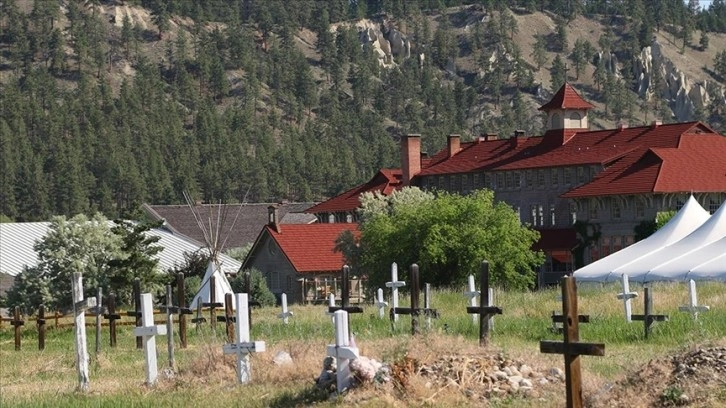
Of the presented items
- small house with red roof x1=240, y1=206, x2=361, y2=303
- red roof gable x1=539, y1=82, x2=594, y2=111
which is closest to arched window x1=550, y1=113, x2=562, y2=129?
red roof gable x1=539, y1=82, x2=594, y2=111

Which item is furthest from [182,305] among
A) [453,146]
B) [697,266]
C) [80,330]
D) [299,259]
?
[453,146]

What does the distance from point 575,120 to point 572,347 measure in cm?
10233

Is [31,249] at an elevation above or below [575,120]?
below

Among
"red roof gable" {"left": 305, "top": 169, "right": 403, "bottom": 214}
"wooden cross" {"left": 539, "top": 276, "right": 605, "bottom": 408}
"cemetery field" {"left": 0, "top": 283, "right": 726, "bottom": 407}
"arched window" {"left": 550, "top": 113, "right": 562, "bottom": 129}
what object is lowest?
"cemetery field" {"left": 0, "top": 283, "right": 726, "bottom": 407}

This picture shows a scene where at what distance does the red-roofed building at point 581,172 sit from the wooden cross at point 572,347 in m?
77.1

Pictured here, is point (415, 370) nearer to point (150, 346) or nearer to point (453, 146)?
point (150, 346)

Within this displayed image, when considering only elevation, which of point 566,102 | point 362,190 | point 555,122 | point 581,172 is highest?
point 566,102

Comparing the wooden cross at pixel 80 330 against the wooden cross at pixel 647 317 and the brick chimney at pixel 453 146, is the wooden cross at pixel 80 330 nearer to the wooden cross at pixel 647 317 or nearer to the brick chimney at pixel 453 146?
the wooden cross at pixel 647 317

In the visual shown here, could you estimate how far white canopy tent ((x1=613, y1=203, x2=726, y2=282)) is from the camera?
5347cm

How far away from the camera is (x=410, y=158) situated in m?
118

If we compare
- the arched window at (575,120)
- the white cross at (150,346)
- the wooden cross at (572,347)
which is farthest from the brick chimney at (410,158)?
the wooden cross at (572,347)

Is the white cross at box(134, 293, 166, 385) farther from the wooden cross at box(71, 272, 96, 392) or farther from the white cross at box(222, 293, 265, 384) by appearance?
the white cross at box(222, 293, 265, 384)

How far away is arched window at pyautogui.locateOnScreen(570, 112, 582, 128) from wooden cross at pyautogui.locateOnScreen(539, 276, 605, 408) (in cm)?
10131

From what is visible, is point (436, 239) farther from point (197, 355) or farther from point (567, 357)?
point (567, 357)
